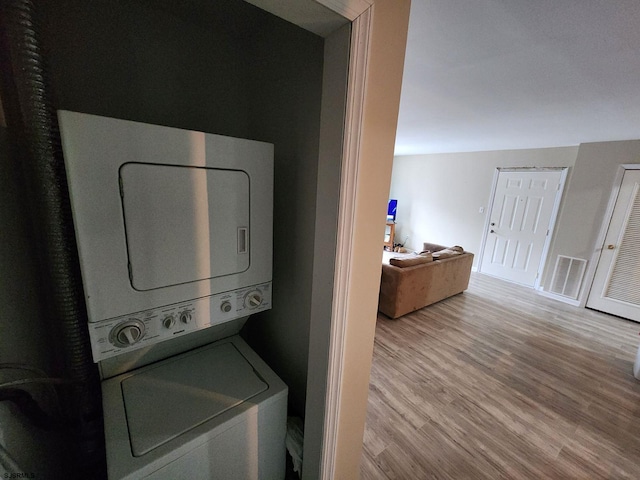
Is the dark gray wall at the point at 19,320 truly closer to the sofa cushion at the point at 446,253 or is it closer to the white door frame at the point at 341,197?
the white door frame at the point at 341,197

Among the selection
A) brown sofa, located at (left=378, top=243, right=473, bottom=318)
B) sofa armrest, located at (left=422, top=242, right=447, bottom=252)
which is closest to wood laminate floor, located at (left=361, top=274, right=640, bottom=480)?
brown sofa, located at (left=378, top=243, right=473, bottom=318)

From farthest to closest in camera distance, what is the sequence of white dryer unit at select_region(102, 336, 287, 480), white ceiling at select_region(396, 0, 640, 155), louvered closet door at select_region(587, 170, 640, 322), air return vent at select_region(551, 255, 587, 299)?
air return vent at select_region(551, 255, 587, 299) → louvered closet door at select_region(587, 170, 640, 322) → white ceiling at select_region(396, 0, 640, 155) → white dryer unit at select_region(102, 336, 287, 480)

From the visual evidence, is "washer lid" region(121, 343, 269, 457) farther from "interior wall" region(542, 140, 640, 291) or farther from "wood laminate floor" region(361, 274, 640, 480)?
"interior wall" region(542, 140, 640, 291)

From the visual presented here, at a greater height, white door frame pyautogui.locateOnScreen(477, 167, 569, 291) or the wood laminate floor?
white door frame pyautogui.locateOnScreen(477, 167, 569, 291)

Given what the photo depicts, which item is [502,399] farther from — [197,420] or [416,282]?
[197,420]

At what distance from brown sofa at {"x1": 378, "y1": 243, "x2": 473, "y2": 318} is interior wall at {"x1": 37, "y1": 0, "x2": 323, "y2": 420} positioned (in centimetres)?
209

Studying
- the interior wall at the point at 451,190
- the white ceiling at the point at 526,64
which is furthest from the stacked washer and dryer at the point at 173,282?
the interior wall at the point at 451,190

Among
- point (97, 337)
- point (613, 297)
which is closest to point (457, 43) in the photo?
point (97, 337)

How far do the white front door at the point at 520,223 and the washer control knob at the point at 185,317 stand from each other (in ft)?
18.0

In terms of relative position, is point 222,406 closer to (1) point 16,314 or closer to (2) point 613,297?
(1) point 16,314

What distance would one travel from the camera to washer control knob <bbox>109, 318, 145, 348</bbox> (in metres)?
0.72

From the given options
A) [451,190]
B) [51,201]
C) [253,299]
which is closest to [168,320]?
[253,299]

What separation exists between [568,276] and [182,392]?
5291mm

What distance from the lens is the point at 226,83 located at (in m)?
1.20
